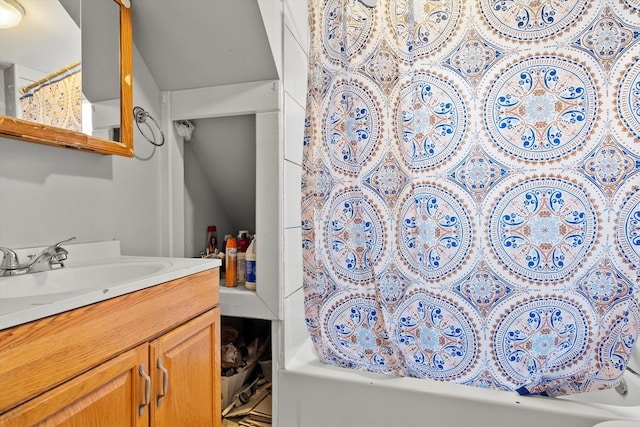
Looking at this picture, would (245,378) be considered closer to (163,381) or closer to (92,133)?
(163,381)

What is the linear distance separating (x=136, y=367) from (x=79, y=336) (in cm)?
20

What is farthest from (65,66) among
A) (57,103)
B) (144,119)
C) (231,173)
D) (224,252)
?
(224,252)

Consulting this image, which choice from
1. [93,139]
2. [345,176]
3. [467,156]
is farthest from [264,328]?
[467,156]

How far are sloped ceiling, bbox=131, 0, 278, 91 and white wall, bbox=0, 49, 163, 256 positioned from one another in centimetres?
11

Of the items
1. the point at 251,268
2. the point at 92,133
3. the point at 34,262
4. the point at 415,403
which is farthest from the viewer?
the point at 251,268

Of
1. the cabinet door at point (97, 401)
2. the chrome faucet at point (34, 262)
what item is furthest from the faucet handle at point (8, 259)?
the cabinet door at point (97, 401)

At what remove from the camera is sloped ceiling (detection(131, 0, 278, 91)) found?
4.41ft

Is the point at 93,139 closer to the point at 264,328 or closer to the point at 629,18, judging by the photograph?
the point at 264,328

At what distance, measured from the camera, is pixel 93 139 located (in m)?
1.19

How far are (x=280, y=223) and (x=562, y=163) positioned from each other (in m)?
1.07

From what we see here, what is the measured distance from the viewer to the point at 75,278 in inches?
41.0

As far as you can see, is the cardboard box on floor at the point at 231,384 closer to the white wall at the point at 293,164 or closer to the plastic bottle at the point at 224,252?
the white wall at the point at 293,164

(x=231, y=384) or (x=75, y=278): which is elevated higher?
(x=75, y=278)

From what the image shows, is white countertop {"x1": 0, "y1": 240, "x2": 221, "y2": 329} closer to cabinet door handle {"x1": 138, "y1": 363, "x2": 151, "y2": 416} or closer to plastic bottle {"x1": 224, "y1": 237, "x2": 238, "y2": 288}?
cabinet door handle {"x1": 138, "y1": 363, "x2": 151, "y2": 416}
